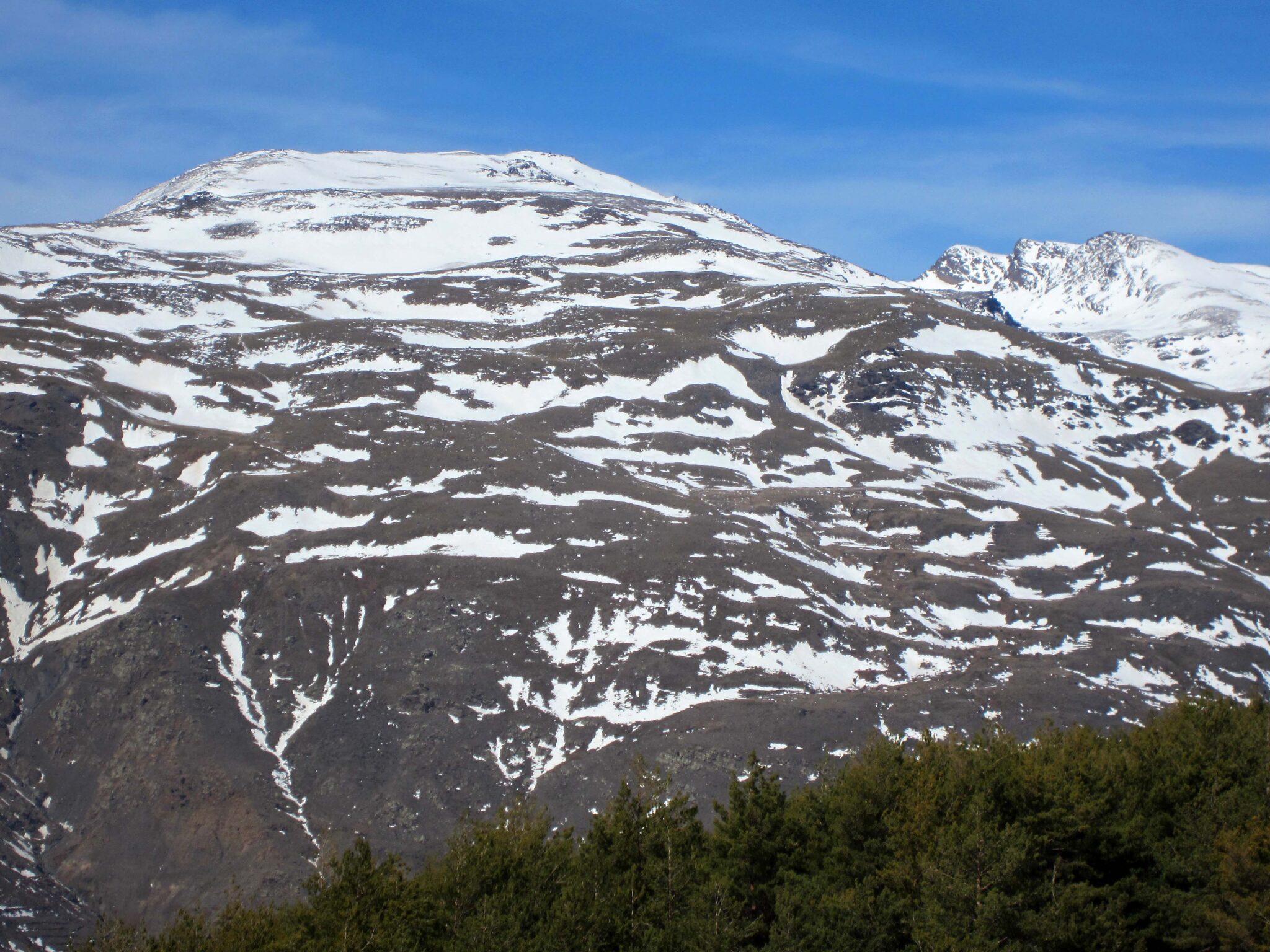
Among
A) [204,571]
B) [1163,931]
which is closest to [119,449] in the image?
[204,571]

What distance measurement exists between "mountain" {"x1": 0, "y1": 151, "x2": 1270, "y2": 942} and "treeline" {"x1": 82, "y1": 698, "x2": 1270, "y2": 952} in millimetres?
26600

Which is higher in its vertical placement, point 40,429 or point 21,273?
point 21,273

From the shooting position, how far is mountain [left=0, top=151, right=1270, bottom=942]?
89250 mm

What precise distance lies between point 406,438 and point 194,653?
44900 mm

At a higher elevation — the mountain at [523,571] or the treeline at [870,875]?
the mountain at [523,571]

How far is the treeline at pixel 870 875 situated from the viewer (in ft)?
136

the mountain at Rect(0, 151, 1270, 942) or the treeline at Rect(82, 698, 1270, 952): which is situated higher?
the mountain at Rect(0, 151, 1270, 942)

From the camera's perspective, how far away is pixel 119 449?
131 metres

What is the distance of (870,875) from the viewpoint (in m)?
47.7

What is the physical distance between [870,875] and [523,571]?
66.6 m

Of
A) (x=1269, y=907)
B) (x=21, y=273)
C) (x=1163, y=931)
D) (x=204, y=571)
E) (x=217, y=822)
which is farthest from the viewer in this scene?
(x=21, y=273)

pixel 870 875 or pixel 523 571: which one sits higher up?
pixel 523 571

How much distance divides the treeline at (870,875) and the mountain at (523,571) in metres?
26.6

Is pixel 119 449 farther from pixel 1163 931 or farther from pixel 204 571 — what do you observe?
pixel 1163 931
